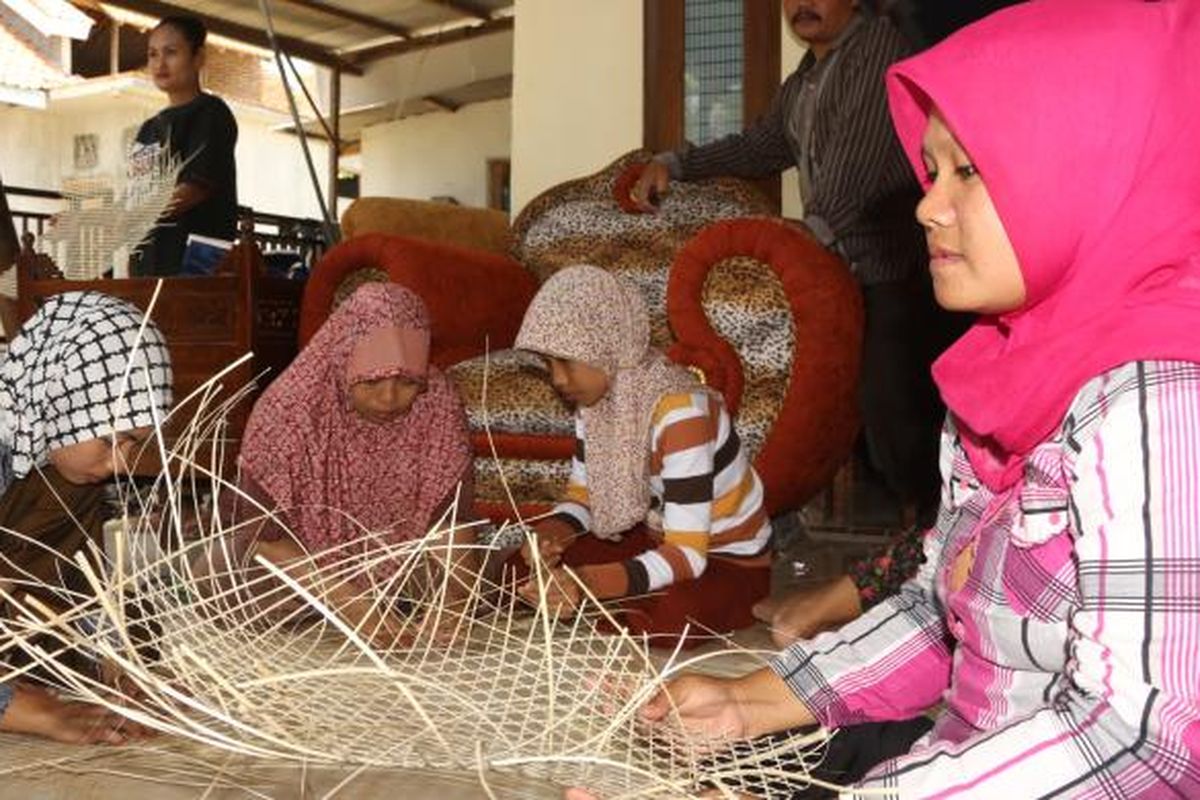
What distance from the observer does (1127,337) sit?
64 centimetres

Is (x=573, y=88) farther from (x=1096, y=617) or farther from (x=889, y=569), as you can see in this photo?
(x=1096, y=617)

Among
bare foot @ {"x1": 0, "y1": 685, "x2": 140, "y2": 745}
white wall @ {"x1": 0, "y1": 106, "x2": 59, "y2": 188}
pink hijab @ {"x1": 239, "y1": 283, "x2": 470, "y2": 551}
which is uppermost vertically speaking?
white wall @ {"x1": 0, "y1": 106, "x2": 59, "y2": 188}

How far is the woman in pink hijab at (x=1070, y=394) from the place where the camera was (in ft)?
1.97

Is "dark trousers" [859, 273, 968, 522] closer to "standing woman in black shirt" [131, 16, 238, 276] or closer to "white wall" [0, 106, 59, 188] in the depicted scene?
"standing woman in black shirt" [131, 16, 238, 276]

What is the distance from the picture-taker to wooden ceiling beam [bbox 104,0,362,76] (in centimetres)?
643

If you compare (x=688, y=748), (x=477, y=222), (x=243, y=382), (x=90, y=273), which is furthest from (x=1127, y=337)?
(x=90, y=273)

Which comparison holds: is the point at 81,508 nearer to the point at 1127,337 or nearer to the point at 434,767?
the point at 434,767

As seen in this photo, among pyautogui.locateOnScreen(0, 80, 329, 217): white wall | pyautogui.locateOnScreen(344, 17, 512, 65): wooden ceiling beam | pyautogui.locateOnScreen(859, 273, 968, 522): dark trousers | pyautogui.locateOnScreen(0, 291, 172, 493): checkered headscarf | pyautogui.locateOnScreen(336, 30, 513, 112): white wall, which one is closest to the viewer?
pyautogui.locateOnScreen(0, 291, 172, 493): checkered headscarf

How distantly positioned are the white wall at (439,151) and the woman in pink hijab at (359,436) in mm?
7590

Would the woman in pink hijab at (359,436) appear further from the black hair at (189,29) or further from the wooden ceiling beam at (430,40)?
the wooden ceiling beam at (430,40)

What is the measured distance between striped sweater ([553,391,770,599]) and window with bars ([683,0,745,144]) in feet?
6.21

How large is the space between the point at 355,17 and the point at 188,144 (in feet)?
15.0

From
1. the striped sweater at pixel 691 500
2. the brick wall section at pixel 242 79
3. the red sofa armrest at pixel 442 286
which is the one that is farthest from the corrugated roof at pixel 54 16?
the striped sweater at pixel 691 500

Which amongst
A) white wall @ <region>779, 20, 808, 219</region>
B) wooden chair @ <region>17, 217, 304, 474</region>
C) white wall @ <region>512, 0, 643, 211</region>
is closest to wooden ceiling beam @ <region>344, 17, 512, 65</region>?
white wall @ <region>512, 0, 643, 211</region>
